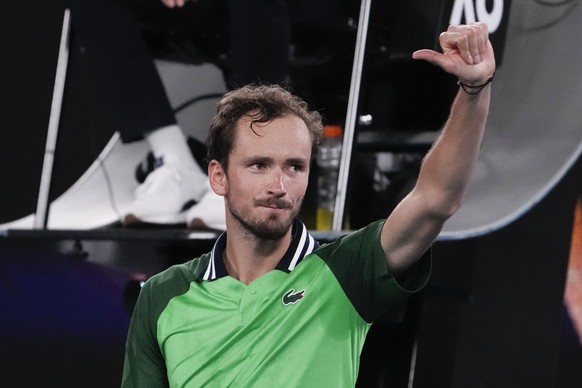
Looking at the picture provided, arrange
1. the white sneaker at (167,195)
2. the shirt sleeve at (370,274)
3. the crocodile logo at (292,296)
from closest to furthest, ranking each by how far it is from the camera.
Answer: the shirt sleeve at (370,274) → the crocodile logo at (292,296) → the white sneaker at (167,195)

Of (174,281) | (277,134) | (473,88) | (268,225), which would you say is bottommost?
Answer: (174,281)

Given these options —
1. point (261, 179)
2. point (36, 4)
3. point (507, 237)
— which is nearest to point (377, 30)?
point (507, 237)

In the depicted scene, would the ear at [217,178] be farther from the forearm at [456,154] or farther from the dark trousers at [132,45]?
the dark trousers at [132,45]

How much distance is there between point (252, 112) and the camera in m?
1.90

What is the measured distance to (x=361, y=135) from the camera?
297 cm

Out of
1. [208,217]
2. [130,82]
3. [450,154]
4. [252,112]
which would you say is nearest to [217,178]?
[252,112]

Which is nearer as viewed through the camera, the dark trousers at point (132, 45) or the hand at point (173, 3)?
the hand at point (173, 3)

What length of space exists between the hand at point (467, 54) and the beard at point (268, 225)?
15.5 inches

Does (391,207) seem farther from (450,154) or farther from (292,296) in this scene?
(450,154)

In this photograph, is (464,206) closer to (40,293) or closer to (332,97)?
(332,97)

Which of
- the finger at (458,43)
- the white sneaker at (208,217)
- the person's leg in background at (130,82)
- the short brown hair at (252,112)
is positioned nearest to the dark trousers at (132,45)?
the person's leg in background at (130,82)

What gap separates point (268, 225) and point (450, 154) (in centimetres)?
35

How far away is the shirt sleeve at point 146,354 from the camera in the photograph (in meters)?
1.95

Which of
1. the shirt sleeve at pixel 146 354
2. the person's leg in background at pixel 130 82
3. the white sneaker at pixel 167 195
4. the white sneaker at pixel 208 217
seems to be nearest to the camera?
the shirt sleeve at pixel 146 354
